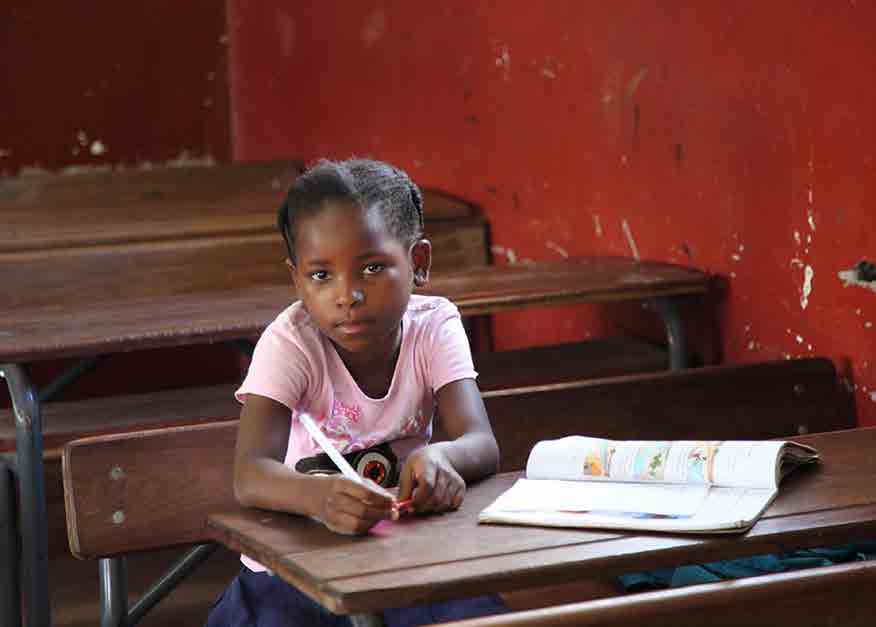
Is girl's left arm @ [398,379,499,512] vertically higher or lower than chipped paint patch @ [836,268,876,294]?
lower

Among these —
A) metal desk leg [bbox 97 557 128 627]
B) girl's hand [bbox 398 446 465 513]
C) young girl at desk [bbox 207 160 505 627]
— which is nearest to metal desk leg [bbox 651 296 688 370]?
young girl at desk [bbox 207 160 505 627]

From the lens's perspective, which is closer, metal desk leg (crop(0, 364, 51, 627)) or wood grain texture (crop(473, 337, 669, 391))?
metal desk leg (crop(0, 364, 51, 627))

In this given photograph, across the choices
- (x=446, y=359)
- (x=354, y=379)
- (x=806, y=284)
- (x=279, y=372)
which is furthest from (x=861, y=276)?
(x=279, y=372)

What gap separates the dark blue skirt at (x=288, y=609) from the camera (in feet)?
6.15

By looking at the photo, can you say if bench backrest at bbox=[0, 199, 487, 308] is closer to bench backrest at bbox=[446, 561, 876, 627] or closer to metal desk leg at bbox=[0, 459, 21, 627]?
metal desk leg at bbox=[0, 459, 21, 627]

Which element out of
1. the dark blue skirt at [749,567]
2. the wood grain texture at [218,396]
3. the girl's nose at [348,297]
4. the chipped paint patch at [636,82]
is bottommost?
the dark blue skirt at [749,567]

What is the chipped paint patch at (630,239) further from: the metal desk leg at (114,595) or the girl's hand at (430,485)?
the girl's hand at (430,485)

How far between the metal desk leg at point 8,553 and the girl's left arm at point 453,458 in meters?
1.08

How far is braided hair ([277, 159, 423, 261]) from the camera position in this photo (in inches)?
76.9

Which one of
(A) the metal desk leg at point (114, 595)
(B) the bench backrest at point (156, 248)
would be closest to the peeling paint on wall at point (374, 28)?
(B) the bench backrest at point (156, 248)

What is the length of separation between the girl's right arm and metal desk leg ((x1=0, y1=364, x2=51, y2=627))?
0.85 metres

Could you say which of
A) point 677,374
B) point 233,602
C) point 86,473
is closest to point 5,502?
point 86,473

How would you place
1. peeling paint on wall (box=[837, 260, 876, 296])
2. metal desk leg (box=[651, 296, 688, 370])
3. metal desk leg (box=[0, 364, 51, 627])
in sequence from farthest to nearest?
metal desk leg (box=[651, 296, 688, 370]), metal desk leg (box=[0, 364, 51, 627]), peeling paint on wall (box=[837, 260, 876, 296])

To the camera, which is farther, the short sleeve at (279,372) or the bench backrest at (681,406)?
the bench backrest at (681,406)
